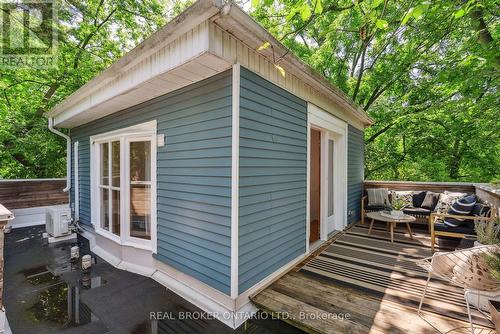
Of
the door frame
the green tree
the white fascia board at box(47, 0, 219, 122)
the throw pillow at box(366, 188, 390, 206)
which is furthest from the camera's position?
the green tree

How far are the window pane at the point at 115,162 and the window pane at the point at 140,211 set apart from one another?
1.74 ft

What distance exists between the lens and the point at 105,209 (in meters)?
4.39

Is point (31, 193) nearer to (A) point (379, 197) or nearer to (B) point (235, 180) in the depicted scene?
(B) point (235, 180)

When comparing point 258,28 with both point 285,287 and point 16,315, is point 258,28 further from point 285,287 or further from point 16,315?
point 16,315

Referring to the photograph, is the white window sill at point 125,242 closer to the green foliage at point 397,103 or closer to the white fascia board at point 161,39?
the white fascia board at point 161,39

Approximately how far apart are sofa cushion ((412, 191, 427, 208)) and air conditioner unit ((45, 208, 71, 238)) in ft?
27.0

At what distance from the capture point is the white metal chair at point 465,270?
6.35ft

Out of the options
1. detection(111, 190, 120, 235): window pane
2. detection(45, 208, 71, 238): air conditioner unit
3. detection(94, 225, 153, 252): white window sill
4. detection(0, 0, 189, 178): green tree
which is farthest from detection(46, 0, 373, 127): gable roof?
detection(0, 0, 189, 178): green tree

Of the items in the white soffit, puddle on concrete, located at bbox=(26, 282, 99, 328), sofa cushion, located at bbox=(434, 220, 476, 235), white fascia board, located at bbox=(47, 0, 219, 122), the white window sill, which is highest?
white fascia board, located at bbox=(47, 0, 219, 122)

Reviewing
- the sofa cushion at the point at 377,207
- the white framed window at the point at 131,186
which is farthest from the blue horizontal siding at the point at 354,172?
the white framed window at the point at 131,186

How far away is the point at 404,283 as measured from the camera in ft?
9.28

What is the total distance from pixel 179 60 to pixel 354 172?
5207 mm

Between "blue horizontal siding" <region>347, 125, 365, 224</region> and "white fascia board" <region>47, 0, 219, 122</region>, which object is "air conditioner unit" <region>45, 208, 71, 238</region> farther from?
"blue horizontal siding" <region>347, 125, 365, 224</region>

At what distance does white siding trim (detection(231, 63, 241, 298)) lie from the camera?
235 cm
